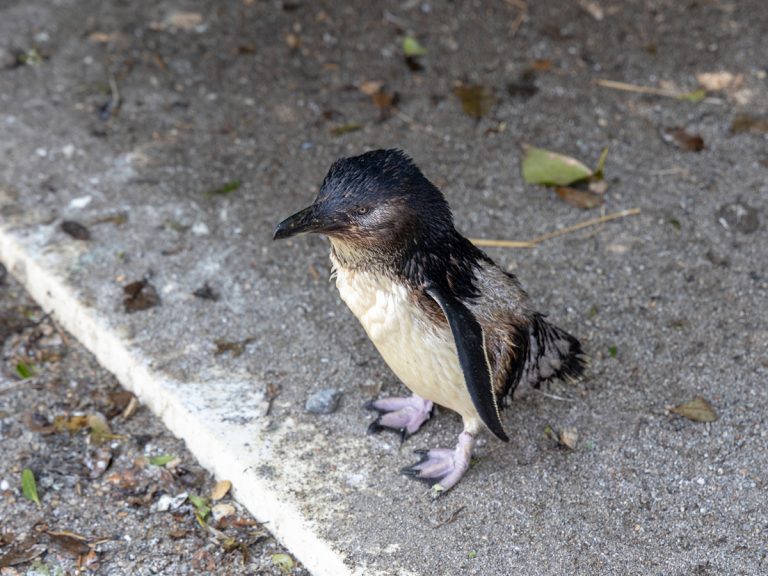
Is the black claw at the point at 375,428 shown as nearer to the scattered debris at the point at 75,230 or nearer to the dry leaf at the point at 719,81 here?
the scattered debris at the point at 75,230

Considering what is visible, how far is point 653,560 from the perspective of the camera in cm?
304

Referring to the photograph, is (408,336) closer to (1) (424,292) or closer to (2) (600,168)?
(1) (424,292)

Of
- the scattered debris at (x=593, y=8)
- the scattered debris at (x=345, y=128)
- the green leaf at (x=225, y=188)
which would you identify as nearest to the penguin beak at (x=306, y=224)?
the green leaf at (x=225, y=188)

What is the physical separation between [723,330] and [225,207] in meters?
2.30

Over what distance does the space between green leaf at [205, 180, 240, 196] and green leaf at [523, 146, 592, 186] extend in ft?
4.66

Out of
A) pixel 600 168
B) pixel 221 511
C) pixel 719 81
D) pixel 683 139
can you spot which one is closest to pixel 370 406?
pixel 221 511

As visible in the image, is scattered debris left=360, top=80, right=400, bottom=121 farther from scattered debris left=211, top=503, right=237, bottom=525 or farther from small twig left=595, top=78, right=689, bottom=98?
scattered debris left=211, top=503, right=237, bottom=525

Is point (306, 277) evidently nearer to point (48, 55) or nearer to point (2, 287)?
point (2, 287)

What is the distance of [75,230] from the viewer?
4.35m

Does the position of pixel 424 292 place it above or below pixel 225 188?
above

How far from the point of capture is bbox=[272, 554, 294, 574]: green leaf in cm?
318

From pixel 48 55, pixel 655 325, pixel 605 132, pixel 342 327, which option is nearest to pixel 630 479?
pixel 655 325

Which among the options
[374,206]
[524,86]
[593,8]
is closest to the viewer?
[374,206]

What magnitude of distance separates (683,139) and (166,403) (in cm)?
296
